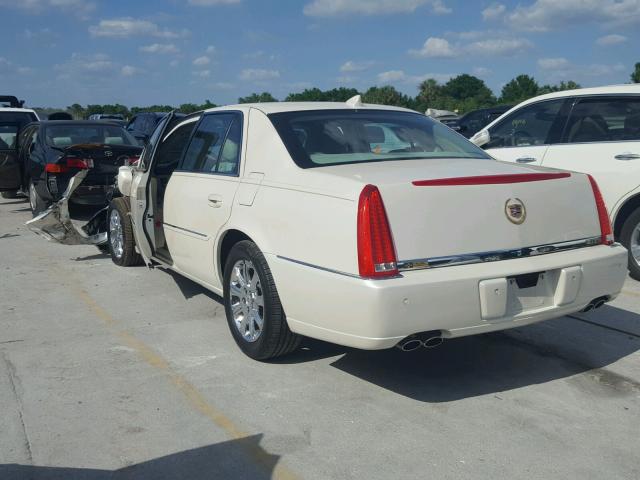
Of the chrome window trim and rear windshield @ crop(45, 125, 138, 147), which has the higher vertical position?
rear windshield @ crop(45, 125, 138, 147)

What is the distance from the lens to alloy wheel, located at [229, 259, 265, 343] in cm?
453

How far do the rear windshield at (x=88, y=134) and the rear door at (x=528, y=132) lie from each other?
20.9 feet

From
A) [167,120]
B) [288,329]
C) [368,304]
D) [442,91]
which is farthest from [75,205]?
[442,91]

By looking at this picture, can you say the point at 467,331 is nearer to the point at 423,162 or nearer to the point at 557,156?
the point at 423,162

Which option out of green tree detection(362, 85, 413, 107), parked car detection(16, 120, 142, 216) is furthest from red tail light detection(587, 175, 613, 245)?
green tree detection(362, 85, 413, 107)

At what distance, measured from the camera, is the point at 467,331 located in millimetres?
3771

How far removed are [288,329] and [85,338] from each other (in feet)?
5.81

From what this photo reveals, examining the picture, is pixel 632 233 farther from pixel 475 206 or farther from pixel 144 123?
pixel 144 123

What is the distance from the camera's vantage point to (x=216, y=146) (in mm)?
5387

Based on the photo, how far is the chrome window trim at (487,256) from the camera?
3668 millimetres

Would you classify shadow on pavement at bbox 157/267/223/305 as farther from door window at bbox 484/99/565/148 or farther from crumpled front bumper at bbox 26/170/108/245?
door window at bbox 484/99/565/148

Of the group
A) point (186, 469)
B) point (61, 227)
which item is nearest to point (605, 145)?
point (186, 469)

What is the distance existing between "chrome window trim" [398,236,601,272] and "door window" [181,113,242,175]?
1700 mm

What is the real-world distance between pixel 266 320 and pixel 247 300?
0.36 m
